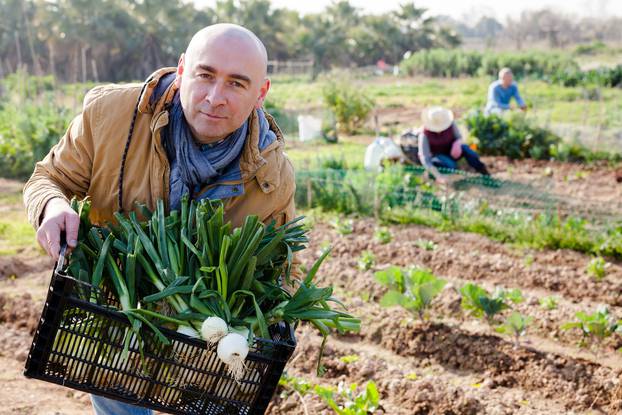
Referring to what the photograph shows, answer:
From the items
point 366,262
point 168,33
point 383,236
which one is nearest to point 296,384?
point 366,262

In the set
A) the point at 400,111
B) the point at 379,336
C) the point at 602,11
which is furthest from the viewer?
the point at 602,11

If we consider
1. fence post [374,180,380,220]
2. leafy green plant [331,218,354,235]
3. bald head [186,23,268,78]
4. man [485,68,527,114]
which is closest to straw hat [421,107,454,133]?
fence post [374,180,380,220]

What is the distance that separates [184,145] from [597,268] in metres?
4.52

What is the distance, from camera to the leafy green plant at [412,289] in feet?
15.5

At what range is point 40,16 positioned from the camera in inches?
1486

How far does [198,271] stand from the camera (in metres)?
2.08

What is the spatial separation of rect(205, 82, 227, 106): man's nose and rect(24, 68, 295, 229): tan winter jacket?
19 centimetres

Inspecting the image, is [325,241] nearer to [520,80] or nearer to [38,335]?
[38,335]

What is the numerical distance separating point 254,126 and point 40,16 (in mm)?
38996

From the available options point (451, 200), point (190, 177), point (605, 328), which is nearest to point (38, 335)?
point (190, 177)

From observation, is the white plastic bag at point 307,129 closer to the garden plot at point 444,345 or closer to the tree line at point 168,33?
the garden plot at point 444,345

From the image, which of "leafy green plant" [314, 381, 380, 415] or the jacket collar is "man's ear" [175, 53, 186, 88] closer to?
the jacket collar

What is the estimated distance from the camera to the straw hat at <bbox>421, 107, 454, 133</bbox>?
8234 mm

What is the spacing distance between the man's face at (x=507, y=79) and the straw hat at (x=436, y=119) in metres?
3.59
